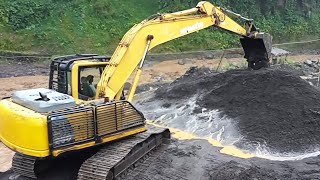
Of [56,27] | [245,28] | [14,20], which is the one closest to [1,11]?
[14,20]

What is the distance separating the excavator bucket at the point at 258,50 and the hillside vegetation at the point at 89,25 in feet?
37.0

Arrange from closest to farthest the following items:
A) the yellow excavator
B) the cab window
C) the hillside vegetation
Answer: the yellow excavator
the cab window
the hillside vegetation

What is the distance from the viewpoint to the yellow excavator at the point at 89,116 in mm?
6828

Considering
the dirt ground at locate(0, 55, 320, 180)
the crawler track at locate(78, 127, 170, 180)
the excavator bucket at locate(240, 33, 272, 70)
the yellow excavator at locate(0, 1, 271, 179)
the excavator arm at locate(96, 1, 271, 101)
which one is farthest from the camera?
the excavator bucket at locate(240, 33, 272, 70)

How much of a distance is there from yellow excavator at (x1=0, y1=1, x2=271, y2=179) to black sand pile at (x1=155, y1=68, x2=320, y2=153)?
2258 millimetres

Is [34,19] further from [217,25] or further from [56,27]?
[217,25]

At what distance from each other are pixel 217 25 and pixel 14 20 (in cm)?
1563

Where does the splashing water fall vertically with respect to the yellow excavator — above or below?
below

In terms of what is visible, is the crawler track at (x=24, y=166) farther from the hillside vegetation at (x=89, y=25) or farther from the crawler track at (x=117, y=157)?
the hillside vegetation at (x=89, y=25)

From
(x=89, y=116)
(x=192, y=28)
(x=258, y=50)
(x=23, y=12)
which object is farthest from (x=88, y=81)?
(x=23, y=12)

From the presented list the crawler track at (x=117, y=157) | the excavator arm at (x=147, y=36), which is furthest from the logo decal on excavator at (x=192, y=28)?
the crawler track at (x=117, y=157)

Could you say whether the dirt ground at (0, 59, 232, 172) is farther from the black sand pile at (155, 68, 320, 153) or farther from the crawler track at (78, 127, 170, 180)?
the crawler track at (78, 127, 170, 180)

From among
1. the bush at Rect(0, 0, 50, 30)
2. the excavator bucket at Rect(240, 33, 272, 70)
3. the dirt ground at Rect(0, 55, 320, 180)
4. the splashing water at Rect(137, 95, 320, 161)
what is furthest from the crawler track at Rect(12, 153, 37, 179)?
the bush at Rect(0, 0, 50, 30)

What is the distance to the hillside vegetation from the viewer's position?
75.9ft
